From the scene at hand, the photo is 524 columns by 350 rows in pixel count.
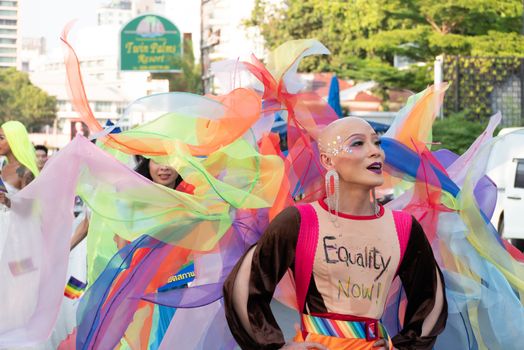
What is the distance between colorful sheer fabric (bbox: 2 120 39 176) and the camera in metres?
6.80

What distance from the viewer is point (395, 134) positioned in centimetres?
544

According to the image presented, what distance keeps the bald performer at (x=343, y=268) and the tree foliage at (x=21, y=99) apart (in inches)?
5376

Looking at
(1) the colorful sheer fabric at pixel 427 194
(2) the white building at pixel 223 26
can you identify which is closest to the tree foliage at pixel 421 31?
(1) the colorful sheer fabric at pixel 427 194

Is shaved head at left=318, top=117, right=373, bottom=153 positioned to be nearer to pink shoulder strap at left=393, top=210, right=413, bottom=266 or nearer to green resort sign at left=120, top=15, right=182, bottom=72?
pink shoulder strap at left=393, top=210, right=413, bottom=266

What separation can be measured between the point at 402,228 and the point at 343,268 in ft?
0.93

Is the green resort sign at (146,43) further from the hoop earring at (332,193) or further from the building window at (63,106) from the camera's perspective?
the building window at (63,106)

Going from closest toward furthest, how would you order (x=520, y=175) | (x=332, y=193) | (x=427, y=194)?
(x=332, y=193), (x=427, y=194), (x=520, y=175)

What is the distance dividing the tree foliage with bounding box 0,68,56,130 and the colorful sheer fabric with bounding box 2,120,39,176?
133m

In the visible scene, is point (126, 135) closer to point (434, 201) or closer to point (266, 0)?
point (434, 201)

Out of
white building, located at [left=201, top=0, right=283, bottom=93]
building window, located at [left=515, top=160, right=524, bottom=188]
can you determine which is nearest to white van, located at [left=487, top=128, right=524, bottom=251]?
building window, located at [left=515, top=160, right=524, bottom=188]

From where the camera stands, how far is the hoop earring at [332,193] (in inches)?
161

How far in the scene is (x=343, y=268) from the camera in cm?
404

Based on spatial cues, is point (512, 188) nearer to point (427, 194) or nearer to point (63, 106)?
point (427, 194)

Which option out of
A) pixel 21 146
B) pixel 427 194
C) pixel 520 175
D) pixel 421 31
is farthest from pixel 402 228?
Result: pixel 421 31
